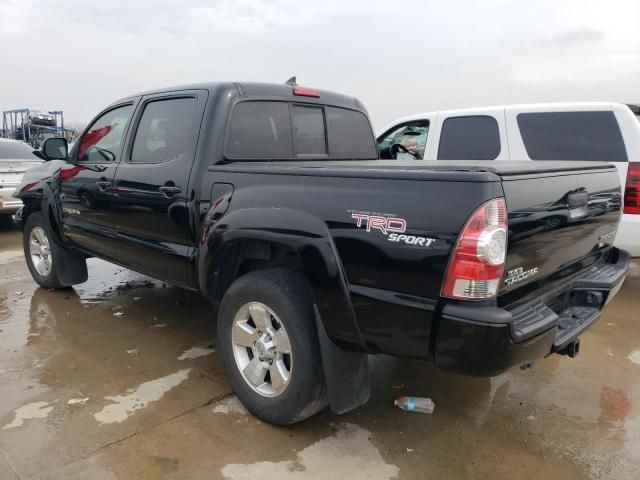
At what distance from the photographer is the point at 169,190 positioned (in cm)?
332

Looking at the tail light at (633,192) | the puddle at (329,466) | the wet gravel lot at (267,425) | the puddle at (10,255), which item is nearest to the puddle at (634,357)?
the wet gravel lot at (267,425)

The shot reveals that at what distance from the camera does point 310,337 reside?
8.42 feet

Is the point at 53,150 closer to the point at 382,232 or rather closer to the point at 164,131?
the point at 164,131

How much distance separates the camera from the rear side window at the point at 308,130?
3.69 m

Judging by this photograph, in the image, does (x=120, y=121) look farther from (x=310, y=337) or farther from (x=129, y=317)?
(x=310, y=337)

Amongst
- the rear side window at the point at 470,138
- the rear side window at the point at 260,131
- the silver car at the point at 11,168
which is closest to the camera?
the rear side window at the point at 260,131

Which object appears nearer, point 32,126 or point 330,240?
point 330,240

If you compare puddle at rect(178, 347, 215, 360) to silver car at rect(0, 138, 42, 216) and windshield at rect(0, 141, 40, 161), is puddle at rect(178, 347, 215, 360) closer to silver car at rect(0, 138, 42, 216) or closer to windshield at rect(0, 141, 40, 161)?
silver car at rect(0, 138, 42, 216)

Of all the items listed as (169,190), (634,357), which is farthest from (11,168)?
(634,357)

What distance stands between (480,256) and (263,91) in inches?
82.4

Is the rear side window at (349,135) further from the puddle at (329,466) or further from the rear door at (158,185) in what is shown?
the puddle at (329,466)

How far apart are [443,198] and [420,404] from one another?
149cm

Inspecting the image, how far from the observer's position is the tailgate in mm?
2124

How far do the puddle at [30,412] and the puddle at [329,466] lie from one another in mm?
1246
